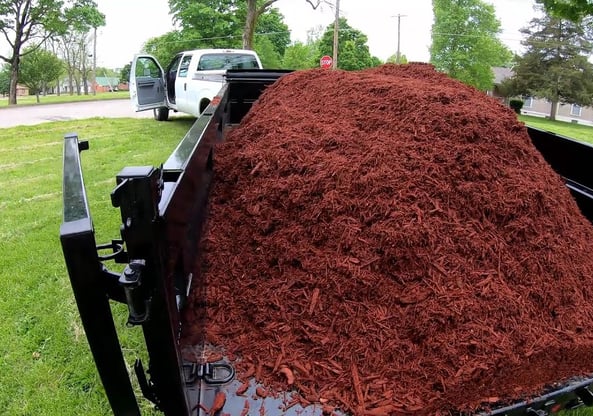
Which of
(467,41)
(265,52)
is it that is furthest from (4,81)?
(467,41)

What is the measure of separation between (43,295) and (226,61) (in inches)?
313

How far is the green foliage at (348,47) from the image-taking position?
133 feet

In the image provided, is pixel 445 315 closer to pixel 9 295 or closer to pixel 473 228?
pixel 473 228

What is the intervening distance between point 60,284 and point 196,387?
291cm

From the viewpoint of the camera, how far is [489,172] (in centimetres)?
182

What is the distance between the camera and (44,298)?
Answer: 3.54m

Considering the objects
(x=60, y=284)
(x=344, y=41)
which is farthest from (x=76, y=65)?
(x=60, y=284)

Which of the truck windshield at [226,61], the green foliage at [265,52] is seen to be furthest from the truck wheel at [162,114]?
the green foliage at [265,52]

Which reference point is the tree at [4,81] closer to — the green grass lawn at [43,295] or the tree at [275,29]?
the tree at [275,29]

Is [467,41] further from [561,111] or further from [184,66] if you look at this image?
[184,66]

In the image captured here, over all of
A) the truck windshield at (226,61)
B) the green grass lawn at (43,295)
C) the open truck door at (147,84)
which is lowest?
the green grass lawn at (43,295)

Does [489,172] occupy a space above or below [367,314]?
above

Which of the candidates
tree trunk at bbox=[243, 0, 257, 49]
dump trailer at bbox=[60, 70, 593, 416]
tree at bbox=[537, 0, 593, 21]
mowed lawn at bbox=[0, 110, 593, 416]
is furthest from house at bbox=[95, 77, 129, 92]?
dump trailer at bbox=[60, 70, 593, 416]

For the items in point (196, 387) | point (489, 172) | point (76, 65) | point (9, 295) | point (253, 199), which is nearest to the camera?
point (196, 387)
